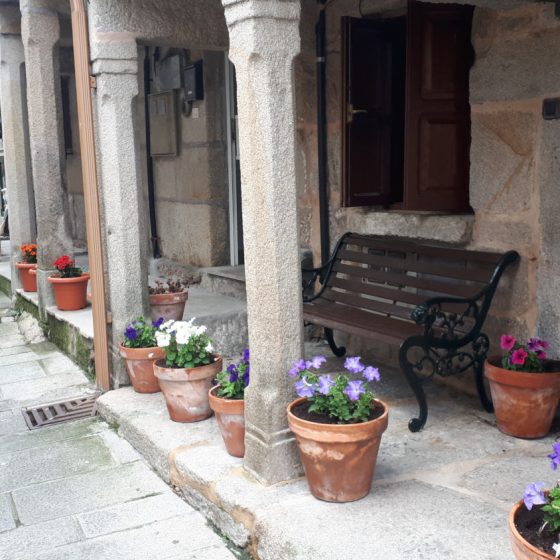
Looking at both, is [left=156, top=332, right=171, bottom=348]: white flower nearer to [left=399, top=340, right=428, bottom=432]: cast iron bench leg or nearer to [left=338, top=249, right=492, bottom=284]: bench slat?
[left=399, top=340, right=428, bottom=432]: cast iron bench leg

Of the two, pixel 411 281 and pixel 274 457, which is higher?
pixel 411 281

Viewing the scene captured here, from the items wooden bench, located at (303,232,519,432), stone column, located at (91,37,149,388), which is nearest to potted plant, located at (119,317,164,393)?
stone column, located at (91,37,149,388)

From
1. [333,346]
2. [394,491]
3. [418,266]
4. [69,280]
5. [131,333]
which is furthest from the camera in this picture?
[69,280]

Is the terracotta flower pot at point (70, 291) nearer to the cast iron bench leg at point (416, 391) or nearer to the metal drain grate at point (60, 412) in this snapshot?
the metal drain grate at point (60, 412)

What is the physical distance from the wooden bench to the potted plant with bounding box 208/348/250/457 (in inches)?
32.2

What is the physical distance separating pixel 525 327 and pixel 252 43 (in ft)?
7.10

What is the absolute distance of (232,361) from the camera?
5414 mm

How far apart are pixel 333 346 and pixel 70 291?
8.65ft

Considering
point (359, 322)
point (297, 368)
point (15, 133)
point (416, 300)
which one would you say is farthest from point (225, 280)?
point (297, 368)

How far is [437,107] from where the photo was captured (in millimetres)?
4504

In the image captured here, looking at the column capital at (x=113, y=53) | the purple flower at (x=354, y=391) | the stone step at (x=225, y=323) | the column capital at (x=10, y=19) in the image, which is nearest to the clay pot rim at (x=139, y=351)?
the stone step at (x=225, y=323)

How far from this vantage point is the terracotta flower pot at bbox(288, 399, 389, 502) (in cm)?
285

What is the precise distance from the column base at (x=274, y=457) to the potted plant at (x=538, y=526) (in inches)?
47.8

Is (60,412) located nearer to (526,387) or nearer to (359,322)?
(359,322)
